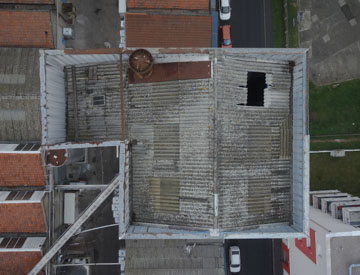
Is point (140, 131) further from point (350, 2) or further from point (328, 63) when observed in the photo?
point (350, 2)

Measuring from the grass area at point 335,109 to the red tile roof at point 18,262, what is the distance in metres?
27.1

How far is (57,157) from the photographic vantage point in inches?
632

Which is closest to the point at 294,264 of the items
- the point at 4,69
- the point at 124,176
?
the point at 124,176

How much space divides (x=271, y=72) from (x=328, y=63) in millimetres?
12085

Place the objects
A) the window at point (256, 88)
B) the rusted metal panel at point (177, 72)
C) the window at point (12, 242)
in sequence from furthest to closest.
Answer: the window at point (12, 242), the window at point (256, 88), the rusted metal panel at point (177, 72)

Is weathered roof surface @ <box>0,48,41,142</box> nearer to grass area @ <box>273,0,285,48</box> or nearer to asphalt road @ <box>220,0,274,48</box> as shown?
asphalt road @ <box>220,0,274,48</box>

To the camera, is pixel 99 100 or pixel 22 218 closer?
pixel 99 100

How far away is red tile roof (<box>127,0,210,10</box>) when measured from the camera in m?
17.9

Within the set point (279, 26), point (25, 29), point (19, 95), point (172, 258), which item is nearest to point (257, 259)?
point (172, 258)

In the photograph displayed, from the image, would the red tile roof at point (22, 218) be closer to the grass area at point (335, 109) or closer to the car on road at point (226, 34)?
the car on road at point (226, 34)

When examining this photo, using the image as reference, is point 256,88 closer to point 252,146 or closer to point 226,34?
point 252,146

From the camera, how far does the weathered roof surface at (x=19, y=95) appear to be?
1861cm

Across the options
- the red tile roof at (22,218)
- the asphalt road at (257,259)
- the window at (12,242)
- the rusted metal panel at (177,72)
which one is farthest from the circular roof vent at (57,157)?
the asphalt road at (257,259)

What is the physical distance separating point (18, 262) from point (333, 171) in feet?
96.8
